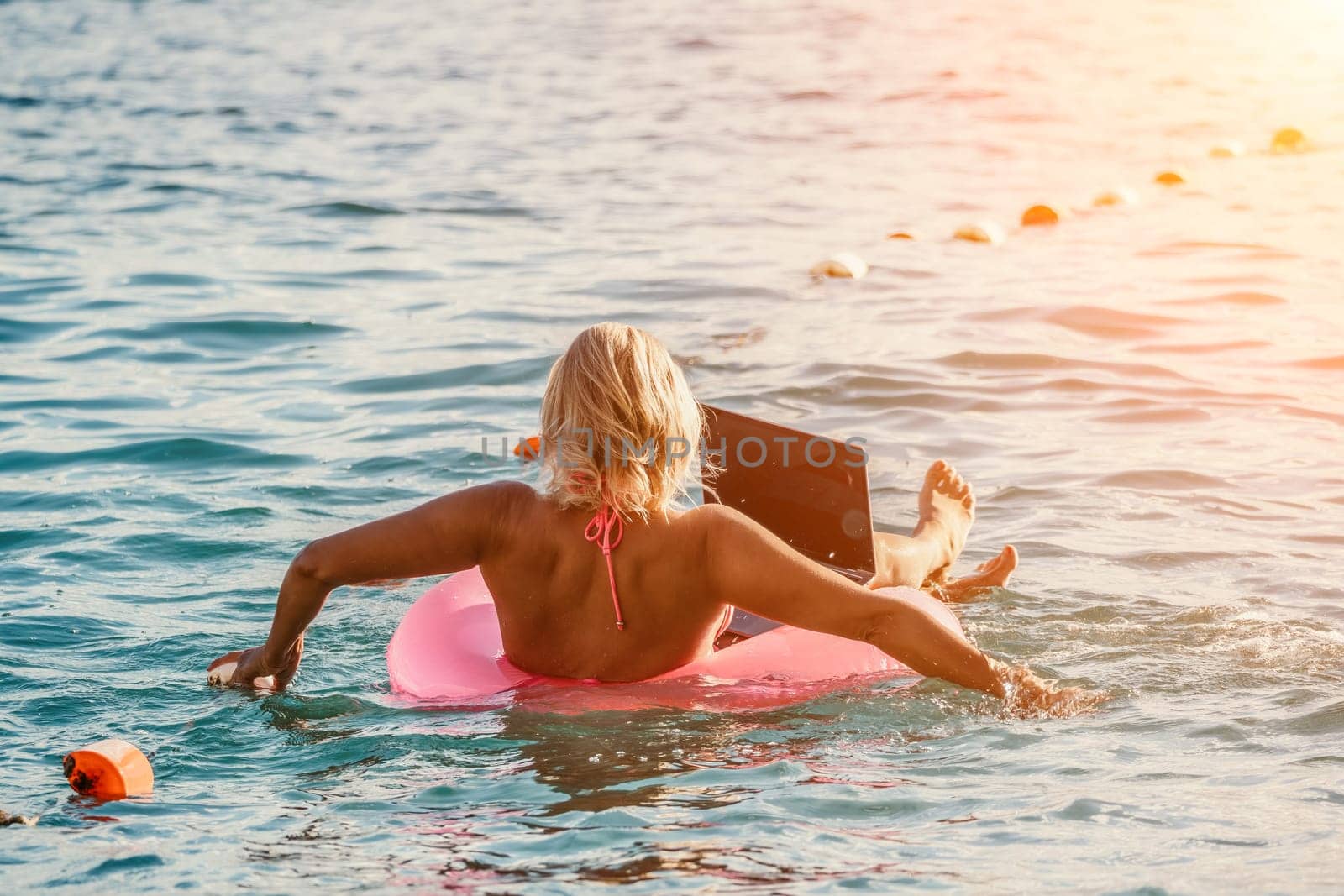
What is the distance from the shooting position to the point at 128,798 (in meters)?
3.46

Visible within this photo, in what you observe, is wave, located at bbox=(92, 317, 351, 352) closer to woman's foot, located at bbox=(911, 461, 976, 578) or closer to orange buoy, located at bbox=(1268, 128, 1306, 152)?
woman's foot, located at bbox=(911, 461, 976, 578)

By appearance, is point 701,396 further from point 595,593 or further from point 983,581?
point 595,593

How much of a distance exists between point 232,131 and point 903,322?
11.2m

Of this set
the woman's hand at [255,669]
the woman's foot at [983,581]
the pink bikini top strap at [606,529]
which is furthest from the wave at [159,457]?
the pink bikini top strap at [606,529]

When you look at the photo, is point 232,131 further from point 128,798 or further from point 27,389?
point 128,798

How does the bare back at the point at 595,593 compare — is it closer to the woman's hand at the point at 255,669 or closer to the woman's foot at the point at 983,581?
the woman's hand at the point at 255,669

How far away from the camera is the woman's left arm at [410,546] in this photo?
3631mm

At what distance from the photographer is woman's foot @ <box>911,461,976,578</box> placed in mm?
5508

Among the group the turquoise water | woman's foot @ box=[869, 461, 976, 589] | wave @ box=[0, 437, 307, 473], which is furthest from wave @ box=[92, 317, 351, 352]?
woman's foot @ box=[869, 461, 976, 589]

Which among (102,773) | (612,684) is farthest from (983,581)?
(102,773)

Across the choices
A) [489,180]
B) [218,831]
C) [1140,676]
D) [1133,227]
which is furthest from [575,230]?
[218,831]

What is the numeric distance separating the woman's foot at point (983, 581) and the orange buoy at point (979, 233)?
7153mm

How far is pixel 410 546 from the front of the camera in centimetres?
363

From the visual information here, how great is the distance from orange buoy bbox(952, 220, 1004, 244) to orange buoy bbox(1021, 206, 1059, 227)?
59cm
